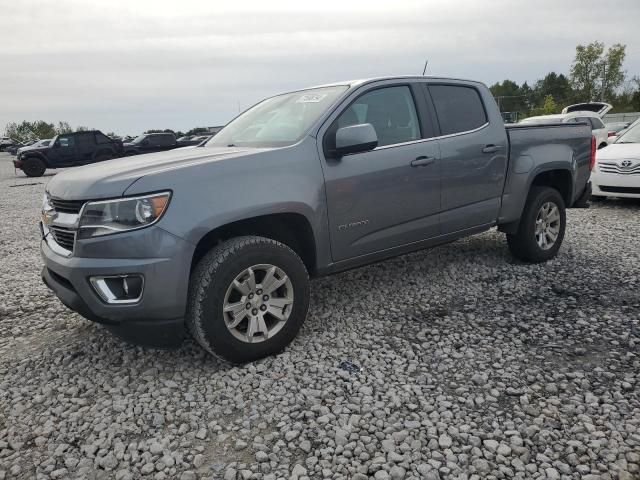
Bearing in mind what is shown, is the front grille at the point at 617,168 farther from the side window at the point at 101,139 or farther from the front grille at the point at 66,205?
the side window at the point at 101,139

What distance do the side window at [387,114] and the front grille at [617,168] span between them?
5.75 meters

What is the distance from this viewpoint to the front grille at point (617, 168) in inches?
313

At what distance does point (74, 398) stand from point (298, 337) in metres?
1.48

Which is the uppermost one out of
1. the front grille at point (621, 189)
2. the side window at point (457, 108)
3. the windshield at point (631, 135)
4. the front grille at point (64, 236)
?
the side window at point (457, 108)

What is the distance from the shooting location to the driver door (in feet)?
11.4

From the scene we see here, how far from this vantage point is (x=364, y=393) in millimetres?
2844

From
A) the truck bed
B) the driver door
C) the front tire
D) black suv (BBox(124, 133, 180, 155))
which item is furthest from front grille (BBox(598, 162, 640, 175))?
black suv (BBox(124, 133, 180, 155))

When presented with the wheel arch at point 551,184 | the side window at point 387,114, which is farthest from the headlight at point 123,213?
the wheel arch at point 551,184

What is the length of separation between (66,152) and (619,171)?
2003 cm

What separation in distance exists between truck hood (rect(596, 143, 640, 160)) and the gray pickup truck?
4.38m

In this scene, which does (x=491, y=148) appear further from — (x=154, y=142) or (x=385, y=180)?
(x=154, y=142)

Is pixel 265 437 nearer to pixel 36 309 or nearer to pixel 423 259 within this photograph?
pixel 36 309

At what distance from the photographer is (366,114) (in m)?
3.82

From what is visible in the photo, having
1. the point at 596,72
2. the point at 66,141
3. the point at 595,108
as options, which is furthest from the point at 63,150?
the point at 596,72
